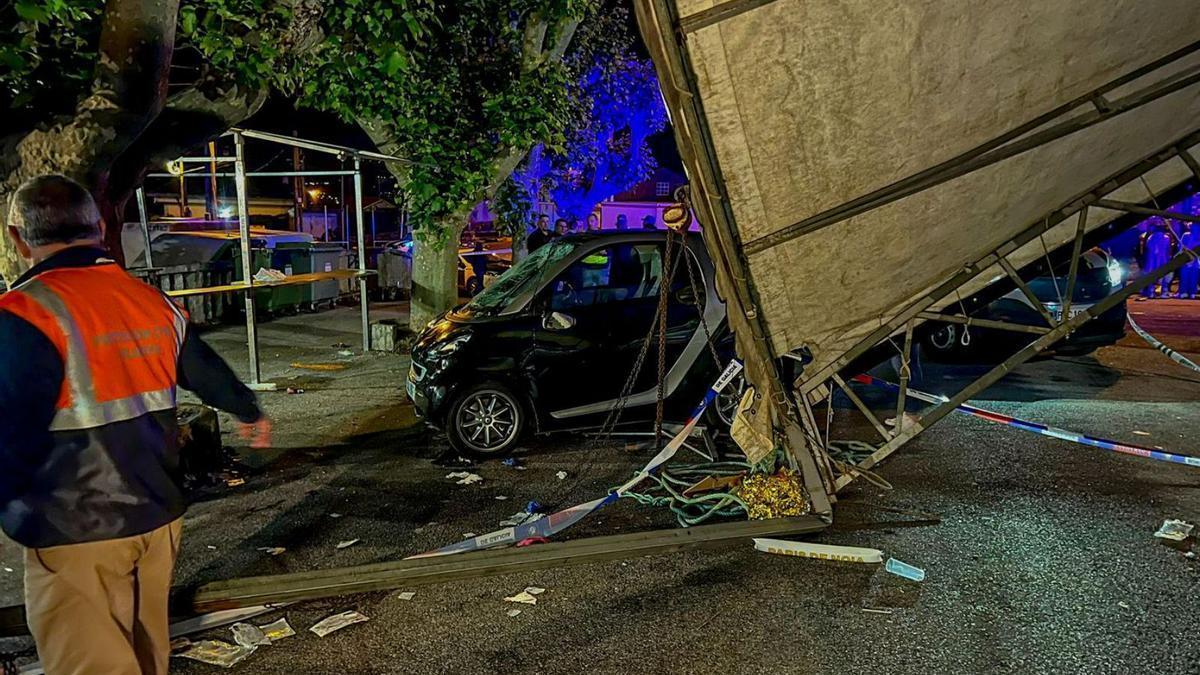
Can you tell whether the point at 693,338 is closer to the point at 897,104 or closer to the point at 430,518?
the point at 430,518

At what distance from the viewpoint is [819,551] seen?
4.94 meters

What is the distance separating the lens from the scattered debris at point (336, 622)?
410 centimetres

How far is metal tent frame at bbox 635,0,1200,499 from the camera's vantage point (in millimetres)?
3025

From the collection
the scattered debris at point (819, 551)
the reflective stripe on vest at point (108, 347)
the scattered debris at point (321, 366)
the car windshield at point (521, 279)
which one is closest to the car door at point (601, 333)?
the car windshield at point (521, 279)

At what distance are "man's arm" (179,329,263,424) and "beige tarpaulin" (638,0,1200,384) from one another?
204cm

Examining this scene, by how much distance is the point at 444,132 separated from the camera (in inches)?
448

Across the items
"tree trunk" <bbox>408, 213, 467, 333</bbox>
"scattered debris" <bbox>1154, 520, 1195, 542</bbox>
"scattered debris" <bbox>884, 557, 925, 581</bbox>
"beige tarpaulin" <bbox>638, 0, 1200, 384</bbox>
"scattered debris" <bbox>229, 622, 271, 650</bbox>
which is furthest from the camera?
"tree trunk" <bbox>408, 213, 467, 333</bbox>

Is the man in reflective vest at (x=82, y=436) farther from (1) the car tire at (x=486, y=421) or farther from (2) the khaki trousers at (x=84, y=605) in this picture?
(1) the car tire at (x=486, y=421)

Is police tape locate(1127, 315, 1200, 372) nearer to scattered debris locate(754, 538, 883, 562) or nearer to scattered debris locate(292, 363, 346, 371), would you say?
scattered debris locate(754, 538, 883, 562)

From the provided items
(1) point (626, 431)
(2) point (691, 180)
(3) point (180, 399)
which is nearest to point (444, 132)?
(3) point (180, 399)

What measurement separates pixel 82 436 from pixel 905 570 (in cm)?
419

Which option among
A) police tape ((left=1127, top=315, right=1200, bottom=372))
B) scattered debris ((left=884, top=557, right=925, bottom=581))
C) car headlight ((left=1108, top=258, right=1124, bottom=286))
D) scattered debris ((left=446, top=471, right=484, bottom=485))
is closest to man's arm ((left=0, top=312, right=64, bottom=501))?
scattered debris ((left=446, top=471, right=484, bottom=485))

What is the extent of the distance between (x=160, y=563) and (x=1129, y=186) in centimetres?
614

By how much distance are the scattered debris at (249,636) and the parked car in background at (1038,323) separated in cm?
937
